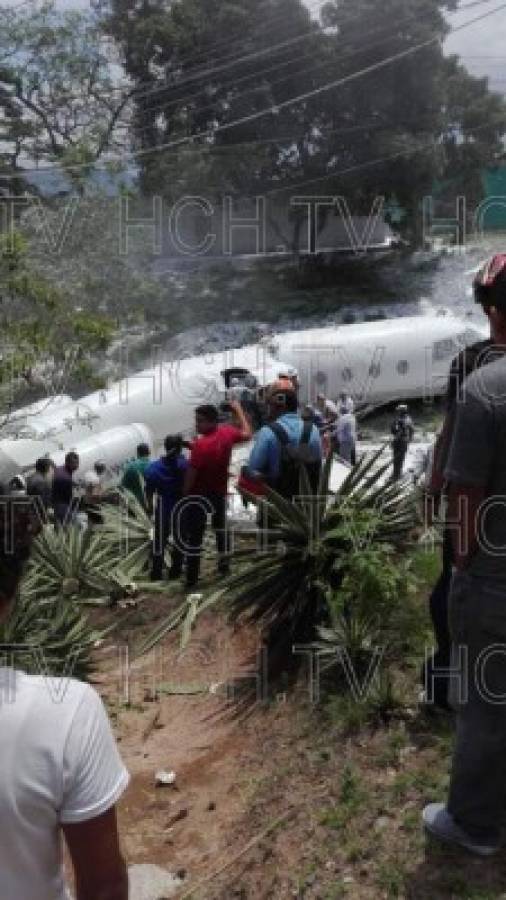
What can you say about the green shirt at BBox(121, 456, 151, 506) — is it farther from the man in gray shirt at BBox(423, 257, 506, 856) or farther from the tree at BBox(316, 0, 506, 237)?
the tree at BBox(316, 0, 506, 237)

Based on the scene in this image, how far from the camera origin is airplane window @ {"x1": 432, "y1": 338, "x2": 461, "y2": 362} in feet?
75.3

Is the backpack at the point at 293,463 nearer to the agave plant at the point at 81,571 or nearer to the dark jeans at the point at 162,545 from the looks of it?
the dark jeans at the point at 162,545

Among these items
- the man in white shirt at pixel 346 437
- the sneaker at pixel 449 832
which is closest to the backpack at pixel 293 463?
the sneaker at pixel 449 832

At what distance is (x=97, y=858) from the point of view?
2029 millimetres

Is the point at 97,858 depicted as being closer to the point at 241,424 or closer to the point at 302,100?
the point at 241,424

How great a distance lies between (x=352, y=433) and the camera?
15.6 meters

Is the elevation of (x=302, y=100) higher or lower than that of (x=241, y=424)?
higher

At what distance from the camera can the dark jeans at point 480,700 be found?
3068mm

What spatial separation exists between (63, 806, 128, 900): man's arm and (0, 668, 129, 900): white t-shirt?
3 centimetres

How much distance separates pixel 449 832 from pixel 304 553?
→ 2.63 m

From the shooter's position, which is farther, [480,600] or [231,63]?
[231,63]

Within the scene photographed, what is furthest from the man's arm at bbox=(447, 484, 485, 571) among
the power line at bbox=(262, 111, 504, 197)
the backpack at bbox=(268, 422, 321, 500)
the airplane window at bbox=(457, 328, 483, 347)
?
the power line at bbox=(262, 111, 504, 197)

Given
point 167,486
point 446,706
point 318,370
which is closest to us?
point 446,706

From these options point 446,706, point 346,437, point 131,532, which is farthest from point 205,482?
point 346,437
